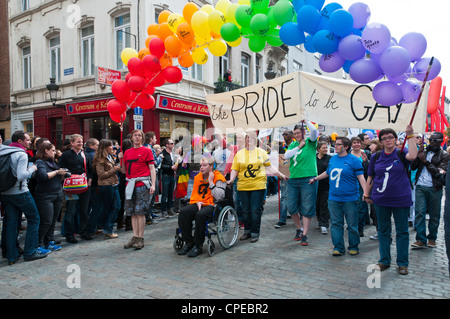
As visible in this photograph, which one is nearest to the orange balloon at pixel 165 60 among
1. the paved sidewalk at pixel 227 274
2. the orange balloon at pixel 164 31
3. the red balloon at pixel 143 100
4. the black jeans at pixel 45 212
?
the orange balloon at pixel 164 31

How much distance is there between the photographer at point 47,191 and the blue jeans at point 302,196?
13.1 feet

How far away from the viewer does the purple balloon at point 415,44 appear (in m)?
3.92

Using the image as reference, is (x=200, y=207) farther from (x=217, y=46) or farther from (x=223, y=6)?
(x=223, y=6)

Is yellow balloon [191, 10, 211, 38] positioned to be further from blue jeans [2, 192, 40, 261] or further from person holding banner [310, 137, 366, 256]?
blue jeans [2, 192, 40, 261]

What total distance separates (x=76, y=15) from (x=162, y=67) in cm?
1112

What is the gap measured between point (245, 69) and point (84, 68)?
916 centimetres

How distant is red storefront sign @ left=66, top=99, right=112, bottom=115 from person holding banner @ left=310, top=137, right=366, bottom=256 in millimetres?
10799

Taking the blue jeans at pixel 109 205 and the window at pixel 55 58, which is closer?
the blue jeans at pixel 109 205

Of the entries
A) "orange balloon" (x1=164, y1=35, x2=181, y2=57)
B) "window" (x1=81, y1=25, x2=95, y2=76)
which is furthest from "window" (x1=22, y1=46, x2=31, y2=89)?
"orange balloon" (x1=164, y1=35, x2=181, y2=57)

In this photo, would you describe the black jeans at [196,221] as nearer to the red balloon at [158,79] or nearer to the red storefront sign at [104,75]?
the red balloon at [158,79]

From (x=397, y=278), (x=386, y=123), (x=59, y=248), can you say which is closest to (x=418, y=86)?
(x=386, y=123)

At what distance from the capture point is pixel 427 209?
552 cm

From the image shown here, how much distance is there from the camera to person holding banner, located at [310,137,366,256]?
5.09 meters

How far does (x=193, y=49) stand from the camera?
5.95 metres
